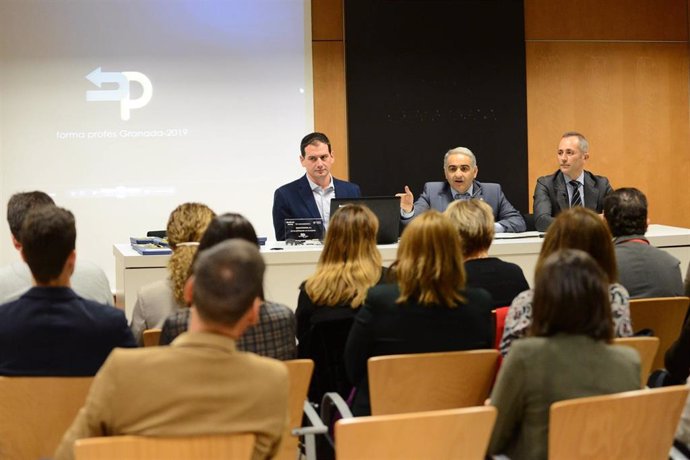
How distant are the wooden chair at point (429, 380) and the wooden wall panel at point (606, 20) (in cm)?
579

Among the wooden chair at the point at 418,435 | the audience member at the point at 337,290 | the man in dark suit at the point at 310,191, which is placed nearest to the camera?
the wooden chair at the point at 418,435

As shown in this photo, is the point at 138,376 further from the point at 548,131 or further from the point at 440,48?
the point at 548,131

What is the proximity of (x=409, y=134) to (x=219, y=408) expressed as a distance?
5.99 meters

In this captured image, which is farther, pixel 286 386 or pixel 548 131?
pixel 548 131

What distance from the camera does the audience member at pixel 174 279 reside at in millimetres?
3447

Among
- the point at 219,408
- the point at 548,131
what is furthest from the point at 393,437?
the point at 548,131

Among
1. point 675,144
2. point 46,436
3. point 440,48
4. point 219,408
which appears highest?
point 440,48

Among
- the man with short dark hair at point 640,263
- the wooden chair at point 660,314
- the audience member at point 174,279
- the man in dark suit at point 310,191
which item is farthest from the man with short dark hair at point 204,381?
the man in dark suit at point 310,191

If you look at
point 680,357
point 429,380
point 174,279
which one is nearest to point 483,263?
point 680,357

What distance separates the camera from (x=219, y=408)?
79.9 inches

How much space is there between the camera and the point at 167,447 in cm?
199

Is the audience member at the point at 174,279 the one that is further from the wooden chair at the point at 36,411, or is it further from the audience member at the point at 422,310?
the wooden chair at the point at 36,411

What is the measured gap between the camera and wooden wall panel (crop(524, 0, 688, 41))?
8.23 meters

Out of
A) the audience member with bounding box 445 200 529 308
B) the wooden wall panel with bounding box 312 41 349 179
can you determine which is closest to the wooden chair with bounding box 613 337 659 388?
the audience member with bounding box 445 200 529 308
